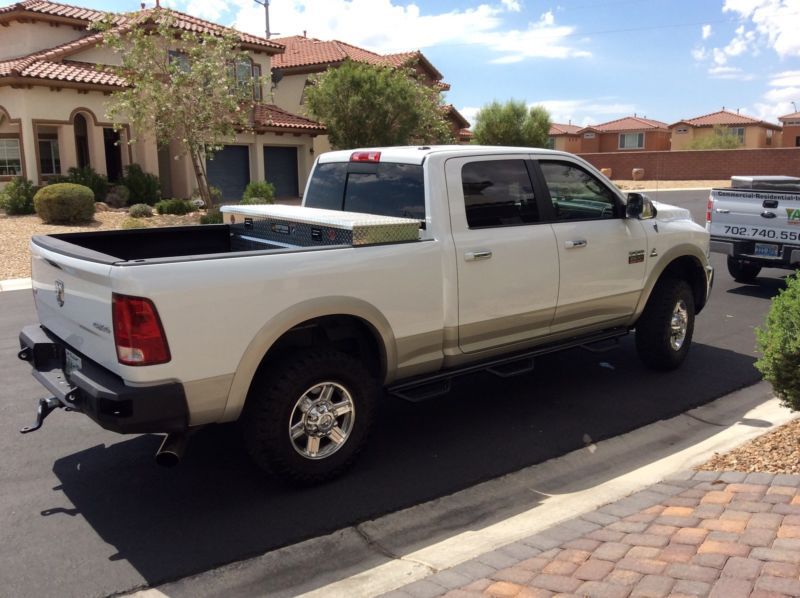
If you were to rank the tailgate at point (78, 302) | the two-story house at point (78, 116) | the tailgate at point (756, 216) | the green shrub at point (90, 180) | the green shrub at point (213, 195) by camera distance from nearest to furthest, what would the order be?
the tailgate at point (78, 302) < the tailgate at point (756, 216) < the two-story house at point (78, 116) < the green shrub at point (90, 180) < the green shrub at point (213, 195)

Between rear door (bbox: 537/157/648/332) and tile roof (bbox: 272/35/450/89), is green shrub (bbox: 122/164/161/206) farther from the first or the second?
rear door (bbox: 537/157/648/332)

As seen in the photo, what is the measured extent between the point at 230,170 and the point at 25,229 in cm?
1162

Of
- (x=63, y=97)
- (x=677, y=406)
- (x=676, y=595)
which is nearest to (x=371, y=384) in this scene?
(x=676, y=595)

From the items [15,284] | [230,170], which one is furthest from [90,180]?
[15,284]

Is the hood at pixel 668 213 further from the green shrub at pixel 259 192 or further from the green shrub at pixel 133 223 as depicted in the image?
the green shrub at pixel 259 192

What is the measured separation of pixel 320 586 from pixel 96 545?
1.25 m

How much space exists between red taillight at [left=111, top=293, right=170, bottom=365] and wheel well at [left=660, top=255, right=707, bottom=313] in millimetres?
4835

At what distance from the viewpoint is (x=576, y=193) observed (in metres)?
6.08

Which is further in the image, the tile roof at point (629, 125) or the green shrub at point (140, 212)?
the tile roof at point (629, 125)

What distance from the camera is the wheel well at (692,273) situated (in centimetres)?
700

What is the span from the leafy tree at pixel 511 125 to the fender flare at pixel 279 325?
37.8 metres

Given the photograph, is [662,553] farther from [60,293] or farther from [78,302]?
[60,293]

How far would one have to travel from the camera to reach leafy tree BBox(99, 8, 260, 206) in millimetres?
20641

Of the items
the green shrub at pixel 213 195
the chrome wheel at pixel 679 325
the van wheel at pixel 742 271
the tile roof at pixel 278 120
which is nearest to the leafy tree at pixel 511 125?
the tile roof at pixel 278 120
